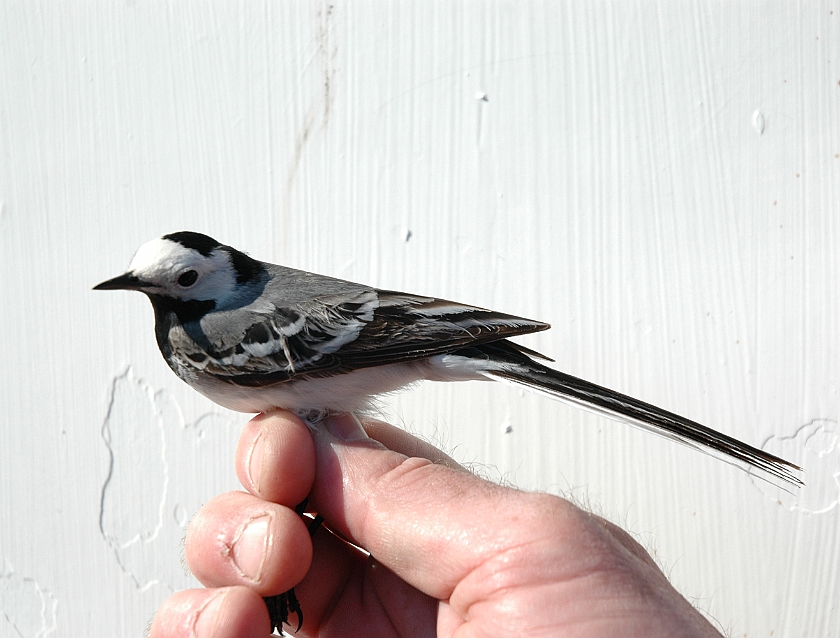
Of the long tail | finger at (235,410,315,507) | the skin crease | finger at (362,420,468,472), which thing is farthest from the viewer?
finger at (362,420,468,472)

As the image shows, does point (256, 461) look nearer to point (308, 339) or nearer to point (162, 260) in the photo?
point (308, 339)

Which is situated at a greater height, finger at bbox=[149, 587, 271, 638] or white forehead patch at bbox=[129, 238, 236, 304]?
white forehead patch at bbox=[129, 238, 236, 304]

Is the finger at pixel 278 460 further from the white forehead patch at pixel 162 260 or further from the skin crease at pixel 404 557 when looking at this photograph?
the white forehead patch at pixel 162 260

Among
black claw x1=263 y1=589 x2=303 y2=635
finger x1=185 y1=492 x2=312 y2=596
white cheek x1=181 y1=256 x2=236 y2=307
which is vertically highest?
white cheek x1=181 y1=256 x2=236 y2=307

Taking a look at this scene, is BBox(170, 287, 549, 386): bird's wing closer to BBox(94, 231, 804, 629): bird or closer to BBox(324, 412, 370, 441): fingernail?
BBox(94, 231, 804, 629): bird

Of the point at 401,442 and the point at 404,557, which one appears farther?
the point at 401,442

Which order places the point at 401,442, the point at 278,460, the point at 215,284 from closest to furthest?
the point at 278,460 < the point at 215,284 < the point at 401,442

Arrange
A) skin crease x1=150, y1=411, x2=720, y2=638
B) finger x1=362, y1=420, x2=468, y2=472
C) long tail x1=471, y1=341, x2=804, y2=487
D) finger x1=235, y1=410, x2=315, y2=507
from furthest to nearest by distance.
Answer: finger x1=362, y1=420, x2=468, y2=472
finger x1=235, y1=410, x2=315, y2=507
long tail x1=471, y1=341, x2=804, y2=487
skin crease x1=150, y1=411, x2=720, y2=638

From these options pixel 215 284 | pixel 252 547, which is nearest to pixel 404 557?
pixel 252 547

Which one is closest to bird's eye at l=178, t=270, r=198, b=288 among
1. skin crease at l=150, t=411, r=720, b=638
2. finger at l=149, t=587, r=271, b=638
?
skin crease at l=150, t=411, r=720, b=638
